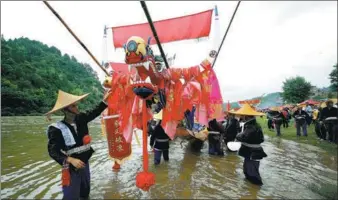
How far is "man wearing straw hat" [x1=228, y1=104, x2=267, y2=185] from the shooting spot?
5695 mm

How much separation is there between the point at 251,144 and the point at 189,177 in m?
1.77

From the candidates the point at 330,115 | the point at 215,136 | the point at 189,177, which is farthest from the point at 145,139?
the point at 330,115

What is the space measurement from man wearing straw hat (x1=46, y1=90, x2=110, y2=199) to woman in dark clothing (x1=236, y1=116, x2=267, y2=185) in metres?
3.42

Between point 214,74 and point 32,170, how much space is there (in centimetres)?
572

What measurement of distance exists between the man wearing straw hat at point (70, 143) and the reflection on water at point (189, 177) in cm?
129

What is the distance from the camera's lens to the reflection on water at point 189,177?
5.20 meters

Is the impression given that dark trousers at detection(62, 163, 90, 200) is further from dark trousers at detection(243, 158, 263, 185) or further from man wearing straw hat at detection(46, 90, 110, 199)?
dark trousers at detection(243, 158, 263, 185)

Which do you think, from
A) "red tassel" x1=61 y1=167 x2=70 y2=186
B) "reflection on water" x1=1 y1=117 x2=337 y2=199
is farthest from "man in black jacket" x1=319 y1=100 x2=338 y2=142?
"red tassel" x1=61 y1=167 x2=70 y2=186

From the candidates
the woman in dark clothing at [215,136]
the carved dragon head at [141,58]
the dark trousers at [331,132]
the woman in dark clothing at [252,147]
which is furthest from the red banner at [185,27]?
the dark trousers at [331,132]

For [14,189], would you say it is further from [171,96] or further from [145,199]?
[171,96]

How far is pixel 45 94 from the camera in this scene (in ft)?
146

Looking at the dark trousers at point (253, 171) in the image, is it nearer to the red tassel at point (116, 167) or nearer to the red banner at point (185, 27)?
the red banner at point (185, 27)

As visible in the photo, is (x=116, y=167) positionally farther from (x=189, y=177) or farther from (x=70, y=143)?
(x=70, y=143)

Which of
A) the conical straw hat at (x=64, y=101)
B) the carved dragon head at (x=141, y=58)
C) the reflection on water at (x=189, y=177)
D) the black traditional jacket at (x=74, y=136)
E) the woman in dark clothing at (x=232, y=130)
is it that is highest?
the carved dragon head at (x=141, y=58)
